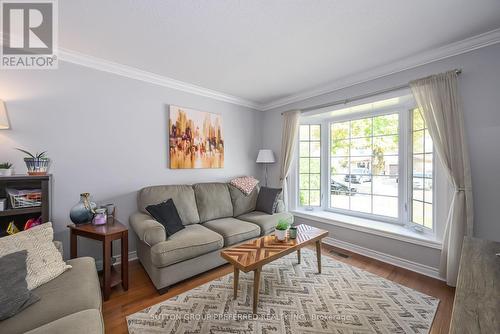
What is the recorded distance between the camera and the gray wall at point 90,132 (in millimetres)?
2074

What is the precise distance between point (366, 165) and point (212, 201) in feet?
7.93

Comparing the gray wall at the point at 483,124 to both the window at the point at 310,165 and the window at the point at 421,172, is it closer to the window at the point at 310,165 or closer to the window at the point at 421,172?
the window at the point at 421,172

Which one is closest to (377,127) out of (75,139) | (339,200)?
(339,200)

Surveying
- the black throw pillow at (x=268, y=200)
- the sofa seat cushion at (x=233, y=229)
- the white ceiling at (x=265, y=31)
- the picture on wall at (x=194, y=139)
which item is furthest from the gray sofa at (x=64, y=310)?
the black throw pillow at (x=268, y=200)

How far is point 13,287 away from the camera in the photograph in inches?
44.8

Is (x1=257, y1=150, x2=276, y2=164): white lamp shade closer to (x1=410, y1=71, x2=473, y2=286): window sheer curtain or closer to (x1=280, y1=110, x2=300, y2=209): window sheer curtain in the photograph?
(x1=280, y1=110, x2=300, y2=209): window sheer curtain

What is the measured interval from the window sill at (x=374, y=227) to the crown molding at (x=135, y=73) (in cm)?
246

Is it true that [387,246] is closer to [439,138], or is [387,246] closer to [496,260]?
[439,138]

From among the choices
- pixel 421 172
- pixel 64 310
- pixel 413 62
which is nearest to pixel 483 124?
pixel 421 172

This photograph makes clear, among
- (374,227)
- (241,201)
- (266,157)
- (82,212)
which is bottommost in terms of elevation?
(374,227)

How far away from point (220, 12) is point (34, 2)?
4.80 ft

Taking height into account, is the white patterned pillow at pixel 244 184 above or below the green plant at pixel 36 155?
below

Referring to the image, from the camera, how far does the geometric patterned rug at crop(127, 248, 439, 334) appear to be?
1.60m

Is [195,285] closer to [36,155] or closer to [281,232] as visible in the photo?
[281,232]
